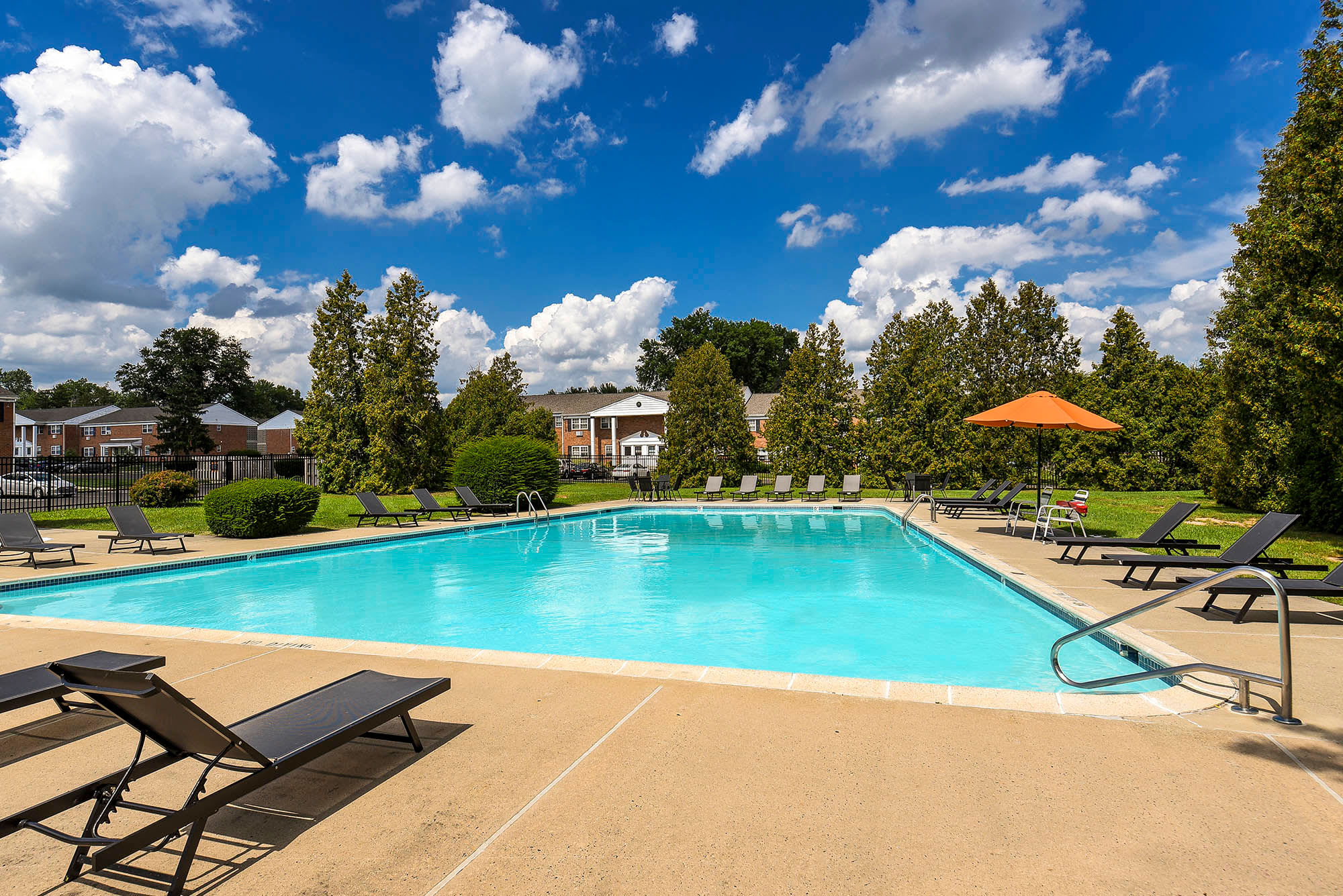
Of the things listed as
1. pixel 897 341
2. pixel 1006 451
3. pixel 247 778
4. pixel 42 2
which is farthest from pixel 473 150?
pixel 247 778

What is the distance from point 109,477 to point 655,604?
31.5 metres

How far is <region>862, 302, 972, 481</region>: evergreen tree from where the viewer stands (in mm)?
25281

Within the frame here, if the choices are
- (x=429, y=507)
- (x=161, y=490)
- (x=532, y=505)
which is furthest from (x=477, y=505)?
(x=161, y=490)

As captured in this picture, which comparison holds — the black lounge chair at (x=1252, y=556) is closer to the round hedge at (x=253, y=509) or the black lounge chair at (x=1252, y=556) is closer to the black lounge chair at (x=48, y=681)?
the black lounge chair at (x=48, y=681)

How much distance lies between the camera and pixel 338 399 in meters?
24.1

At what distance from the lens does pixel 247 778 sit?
2666 millimetres

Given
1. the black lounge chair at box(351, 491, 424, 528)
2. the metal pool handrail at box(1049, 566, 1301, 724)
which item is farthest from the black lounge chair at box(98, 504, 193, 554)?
the metal pool handrail at box(1049, 566, 1301, 724)

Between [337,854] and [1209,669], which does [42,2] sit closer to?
[337,854]

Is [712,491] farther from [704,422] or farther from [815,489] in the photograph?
[704,422]

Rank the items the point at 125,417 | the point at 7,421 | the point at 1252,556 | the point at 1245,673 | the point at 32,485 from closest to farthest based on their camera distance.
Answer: the point at 1245,673 < the point at 1252,556 < the point at 32,485 < the point at 7,421 < the point at 125,417

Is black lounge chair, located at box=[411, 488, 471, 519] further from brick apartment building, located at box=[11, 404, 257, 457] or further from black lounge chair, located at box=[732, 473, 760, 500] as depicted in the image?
brick apartment building, located at box=[11, 404, 257, 457]

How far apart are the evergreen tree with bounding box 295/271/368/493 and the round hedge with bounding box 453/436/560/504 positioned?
5.84m

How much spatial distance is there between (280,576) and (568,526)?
8.25m

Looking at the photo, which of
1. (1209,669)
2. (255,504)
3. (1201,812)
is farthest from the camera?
(255,504)
